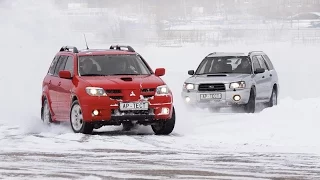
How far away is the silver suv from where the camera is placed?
20.9 metres

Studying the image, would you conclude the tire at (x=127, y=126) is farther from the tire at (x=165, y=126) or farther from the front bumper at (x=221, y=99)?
the front bumper at (x=221, y=99)

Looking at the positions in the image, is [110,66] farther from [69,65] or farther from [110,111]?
[110,111]

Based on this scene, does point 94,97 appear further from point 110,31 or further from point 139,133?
point 110,31

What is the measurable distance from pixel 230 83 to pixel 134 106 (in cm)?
571

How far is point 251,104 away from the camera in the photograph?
21.3m

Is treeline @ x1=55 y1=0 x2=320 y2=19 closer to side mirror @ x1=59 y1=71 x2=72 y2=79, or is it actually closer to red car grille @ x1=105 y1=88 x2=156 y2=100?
side mirror @ x1=59 y1=71 x2=72 y2=79

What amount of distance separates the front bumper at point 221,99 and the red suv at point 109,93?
4004mm

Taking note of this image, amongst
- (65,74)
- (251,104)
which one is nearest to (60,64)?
(65,74)

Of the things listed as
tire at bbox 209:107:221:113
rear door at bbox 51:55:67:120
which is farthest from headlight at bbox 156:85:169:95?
tire at bbox 209:107:221:113

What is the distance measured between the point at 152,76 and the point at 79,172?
5.87 meters

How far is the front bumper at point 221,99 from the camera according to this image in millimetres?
20828

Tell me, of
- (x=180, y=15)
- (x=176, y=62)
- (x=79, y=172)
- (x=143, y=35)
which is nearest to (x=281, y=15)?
Result: (x=180, y=15)

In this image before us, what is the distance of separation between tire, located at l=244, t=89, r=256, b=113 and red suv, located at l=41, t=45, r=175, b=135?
4.65 m

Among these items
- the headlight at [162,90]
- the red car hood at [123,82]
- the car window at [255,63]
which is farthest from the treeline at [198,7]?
the headlight at [162,90]
